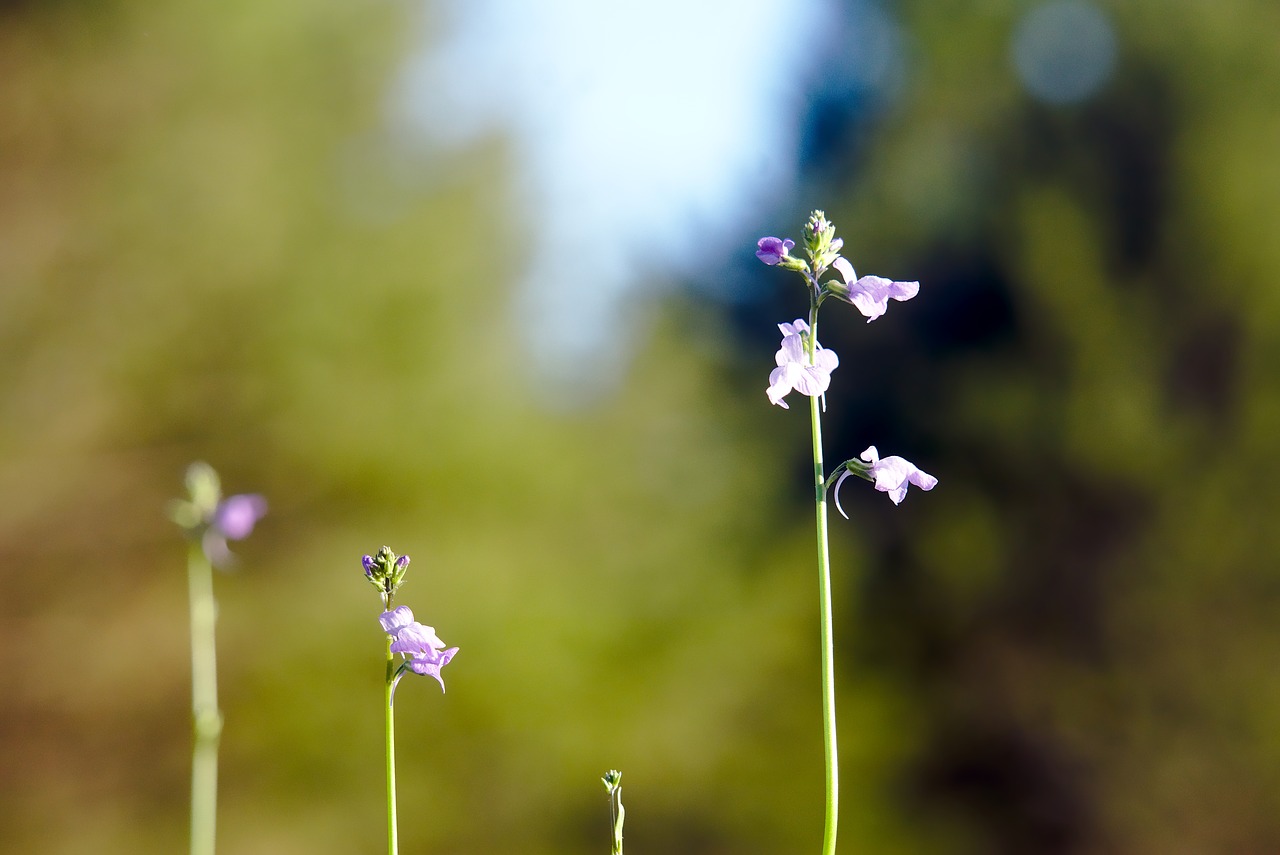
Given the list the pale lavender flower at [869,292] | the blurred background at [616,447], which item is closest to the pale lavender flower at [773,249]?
the pale lavender flower at [869,292]

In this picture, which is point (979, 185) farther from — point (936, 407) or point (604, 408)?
point (604, 408)

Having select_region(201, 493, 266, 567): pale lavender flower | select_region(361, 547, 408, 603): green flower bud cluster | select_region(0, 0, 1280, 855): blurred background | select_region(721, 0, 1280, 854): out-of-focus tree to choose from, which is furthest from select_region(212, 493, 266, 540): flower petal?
select_region(721, 0, 1280, 854): out-of-focus tree

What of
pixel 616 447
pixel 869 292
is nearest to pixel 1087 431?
pixel 616 447

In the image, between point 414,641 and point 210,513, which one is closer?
point 414,641

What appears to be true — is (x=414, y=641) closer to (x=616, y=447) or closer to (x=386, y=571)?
(x=386, y=571)

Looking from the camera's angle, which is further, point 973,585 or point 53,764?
point 973,585

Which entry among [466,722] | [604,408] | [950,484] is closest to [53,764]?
[466,722]
